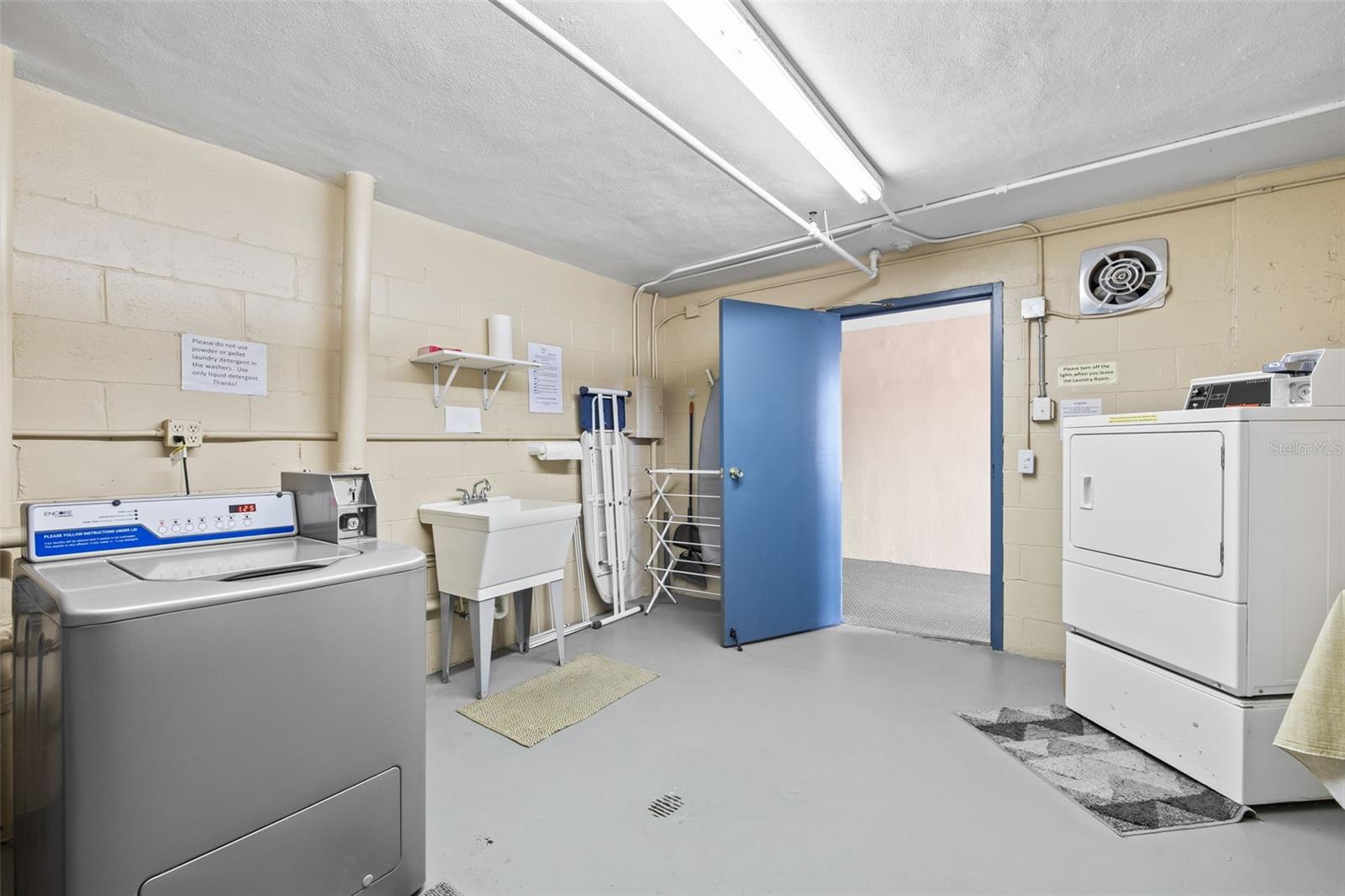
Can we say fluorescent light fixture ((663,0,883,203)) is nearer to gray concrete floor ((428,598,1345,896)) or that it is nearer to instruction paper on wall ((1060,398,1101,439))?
instruction paper on wall ((1060,398,1101,439))

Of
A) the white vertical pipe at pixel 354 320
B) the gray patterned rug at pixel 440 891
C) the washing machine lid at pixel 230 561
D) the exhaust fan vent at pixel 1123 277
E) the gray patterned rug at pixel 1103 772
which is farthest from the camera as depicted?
the exhaust fan vent at pixel 1123 277

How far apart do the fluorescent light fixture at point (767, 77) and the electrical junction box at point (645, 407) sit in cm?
219

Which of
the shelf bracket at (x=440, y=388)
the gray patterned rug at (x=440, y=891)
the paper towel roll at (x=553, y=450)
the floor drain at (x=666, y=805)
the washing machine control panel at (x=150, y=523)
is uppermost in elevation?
the shelf bracket at (x=440, y=388)

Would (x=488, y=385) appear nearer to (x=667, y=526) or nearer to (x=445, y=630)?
(x=445, y=630)

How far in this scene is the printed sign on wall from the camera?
289 centimetres

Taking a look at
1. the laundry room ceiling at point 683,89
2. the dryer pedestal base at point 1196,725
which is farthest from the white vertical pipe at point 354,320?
the dryer pedestal base at point 1196,725

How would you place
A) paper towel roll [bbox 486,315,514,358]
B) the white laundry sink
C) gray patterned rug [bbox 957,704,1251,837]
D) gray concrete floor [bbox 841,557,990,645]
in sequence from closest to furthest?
1. gray patterned rug [bbox 957,704,1251,837]
2. the white laundry sink
3. paper towel roll [bbox 486,315,514,358]
4. gray concrete floor [bbox 841,557,990,645]

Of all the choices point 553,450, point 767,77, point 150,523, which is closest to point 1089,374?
point 767,77

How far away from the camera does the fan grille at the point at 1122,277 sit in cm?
280

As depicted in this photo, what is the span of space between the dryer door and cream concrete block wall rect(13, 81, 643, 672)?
2990 mm

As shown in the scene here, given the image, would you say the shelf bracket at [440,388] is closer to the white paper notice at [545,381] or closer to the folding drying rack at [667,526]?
the white paper notice at [545,381]

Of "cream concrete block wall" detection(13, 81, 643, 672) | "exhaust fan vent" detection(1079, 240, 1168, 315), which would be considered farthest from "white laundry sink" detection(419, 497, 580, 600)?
"exhaust fan vent" detection(1079, 240, 1168, 315)

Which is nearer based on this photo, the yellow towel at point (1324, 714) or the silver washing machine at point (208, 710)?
the silver washing machine at point (208, 710)

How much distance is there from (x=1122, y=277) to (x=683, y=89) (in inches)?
98.9
